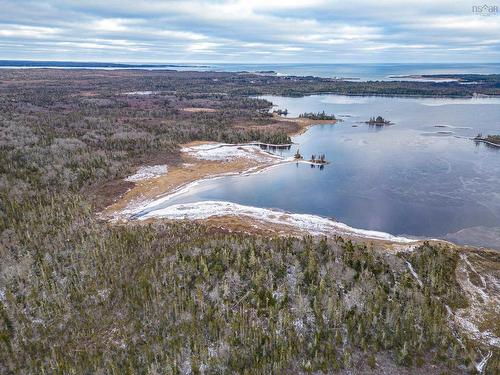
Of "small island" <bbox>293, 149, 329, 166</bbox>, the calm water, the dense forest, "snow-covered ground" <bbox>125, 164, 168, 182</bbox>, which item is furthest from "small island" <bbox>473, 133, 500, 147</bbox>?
"snow-covered ground" <bbox>125, 164, 168, 182</bbox>

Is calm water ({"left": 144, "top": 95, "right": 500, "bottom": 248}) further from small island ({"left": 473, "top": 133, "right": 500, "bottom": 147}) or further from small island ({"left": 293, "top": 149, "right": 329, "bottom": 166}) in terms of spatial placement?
small island ({"left": 473, "top": 133, "right": 500, "bottom": 147})

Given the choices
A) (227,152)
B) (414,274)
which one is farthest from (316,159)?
(414,274)

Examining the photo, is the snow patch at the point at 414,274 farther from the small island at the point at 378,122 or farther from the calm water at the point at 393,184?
the small island at the point at 378,122

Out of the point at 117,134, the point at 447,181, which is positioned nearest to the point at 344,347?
the point at 447,181

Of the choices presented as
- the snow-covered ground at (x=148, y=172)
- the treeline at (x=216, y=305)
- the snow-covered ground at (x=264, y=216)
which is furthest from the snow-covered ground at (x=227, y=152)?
the treeline at (x=216, y=305)

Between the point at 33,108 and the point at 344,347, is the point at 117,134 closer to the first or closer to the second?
the point at 33,108

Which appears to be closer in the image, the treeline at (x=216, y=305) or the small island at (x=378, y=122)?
the treeline at (x=216, y=305)
